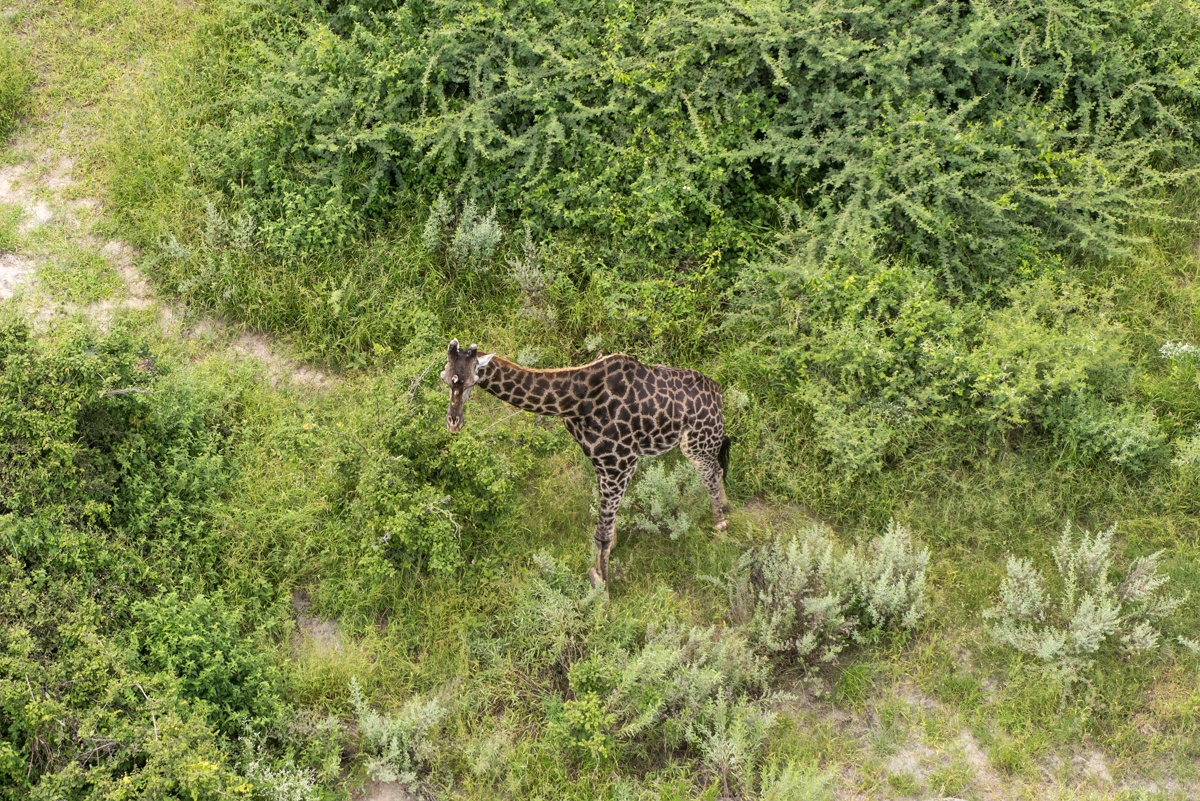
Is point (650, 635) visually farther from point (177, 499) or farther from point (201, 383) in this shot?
point (201, 383)

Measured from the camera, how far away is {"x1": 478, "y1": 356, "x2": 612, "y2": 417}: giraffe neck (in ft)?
22.7

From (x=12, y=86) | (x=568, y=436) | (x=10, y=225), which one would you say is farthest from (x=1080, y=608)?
(x=12, y=86)

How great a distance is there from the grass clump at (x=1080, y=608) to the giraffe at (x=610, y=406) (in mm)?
2623

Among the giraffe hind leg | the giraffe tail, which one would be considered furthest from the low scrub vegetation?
the giraffe tail

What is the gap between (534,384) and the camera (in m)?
7.02

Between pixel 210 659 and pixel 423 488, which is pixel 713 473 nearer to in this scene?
pixel 423 488

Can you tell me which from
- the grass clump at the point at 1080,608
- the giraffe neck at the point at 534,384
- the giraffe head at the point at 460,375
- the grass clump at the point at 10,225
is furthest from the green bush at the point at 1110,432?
the grass clump at the point at 10,225

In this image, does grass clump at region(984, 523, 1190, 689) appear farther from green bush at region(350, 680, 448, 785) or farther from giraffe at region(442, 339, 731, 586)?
green bush at region(350, 680, 448, 785)

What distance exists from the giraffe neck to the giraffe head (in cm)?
10

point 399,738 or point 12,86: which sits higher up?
point 12,86

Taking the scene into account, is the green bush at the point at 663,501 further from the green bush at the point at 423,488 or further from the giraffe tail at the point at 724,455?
the green bush at the point at 423,488

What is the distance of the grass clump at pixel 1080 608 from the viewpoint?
730 cm

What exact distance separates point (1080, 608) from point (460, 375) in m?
5.04

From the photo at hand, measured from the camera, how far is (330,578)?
7867 mm
